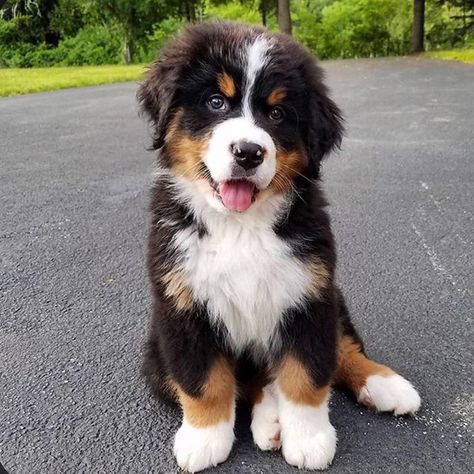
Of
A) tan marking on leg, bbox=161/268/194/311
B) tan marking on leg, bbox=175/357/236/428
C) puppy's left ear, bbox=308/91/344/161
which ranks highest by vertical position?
puppy's left ear, bbox=308/91/344/161

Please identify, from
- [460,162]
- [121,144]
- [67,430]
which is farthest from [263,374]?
[121,144]

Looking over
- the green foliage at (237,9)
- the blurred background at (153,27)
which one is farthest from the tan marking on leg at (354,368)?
the green foliage at (237,9)

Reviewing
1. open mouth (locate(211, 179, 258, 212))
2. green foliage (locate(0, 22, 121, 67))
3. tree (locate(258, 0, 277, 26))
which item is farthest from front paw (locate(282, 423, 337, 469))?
tree (locate(258, 0, 277, 26))

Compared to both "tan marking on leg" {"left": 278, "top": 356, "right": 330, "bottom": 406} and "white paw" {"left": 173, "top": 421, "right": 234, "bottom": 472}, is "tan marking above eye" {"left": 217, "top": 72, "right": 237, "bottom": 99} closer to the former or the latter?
"tan marking on leg" {"left": 278, "top": 356, "right": 330, "bottom": 406}

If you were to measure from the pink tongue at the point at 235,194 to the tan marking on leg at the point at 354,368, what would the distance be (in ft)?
2.45

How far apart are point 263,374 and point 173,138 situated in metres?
1.03

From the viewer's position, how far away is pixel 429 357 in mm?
2885

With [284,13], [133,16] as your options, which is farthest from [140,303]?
[133,16]

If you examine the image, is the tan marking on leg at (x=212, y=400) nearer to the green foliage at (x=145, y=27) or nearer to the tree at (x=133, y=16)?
the green foliage at (x=145, y=27)

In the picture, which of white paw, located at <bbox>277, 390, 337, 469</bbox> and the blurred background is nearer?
white paw, located at <bbox>277, 390, 337, 469</bbox>

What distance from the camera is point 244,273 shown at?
2.25 metres

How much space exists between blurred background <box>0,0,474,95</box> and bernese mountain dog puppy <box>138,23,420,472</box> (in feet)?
89.4

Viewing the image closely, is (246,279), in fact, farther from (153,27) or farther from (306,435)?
(153,27)

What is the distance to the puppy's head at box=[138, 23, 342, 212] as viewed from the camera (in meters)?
2.19
